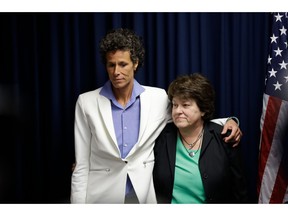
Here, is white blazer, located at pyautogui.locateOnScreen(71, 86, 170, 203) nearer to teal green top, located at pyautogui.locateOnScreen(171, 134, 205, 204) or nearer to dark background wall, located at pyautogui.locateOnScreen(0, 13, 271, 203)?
teal green top, located at pyautogui.locateOnScreen(171, 134, 205, 204)

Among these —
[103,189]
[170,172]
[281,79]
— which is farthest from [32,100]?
[281,79]

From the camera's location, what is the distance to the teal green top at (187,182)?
5.12ft

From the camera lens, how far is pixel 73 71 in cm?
210

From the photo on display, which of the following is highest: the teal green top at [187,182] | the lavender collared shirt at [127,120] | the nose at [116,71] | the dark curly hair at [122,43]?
the dark curly hair at [122,43]

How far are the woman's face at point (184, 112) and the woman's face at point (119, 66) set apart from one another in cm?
24

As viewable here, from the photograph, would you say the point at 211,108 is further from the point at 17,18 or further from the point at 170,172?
the point at 17,18

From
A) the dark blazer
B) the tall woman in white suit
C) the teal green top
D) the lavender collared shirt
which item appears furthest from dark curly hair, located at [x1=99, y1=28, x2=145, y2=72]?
the teal green top

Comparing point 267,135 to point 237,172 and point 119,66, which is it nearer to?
point 237,172

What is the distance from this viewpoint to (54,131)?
6.95 feet

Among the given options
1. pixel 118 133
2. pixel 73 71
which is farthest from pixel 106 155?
pixel 73 71

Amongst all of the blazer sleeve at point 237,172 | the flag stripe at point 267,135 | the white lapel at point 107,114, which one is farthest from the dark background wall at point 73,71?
the white lapel at point 107,114

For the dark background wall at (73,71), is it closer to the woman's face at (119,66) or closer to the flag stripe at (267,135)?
the flag stripe at (267,135)

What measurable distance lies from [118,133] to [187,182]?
37 cm

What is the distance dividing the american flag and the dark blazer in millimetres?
307
